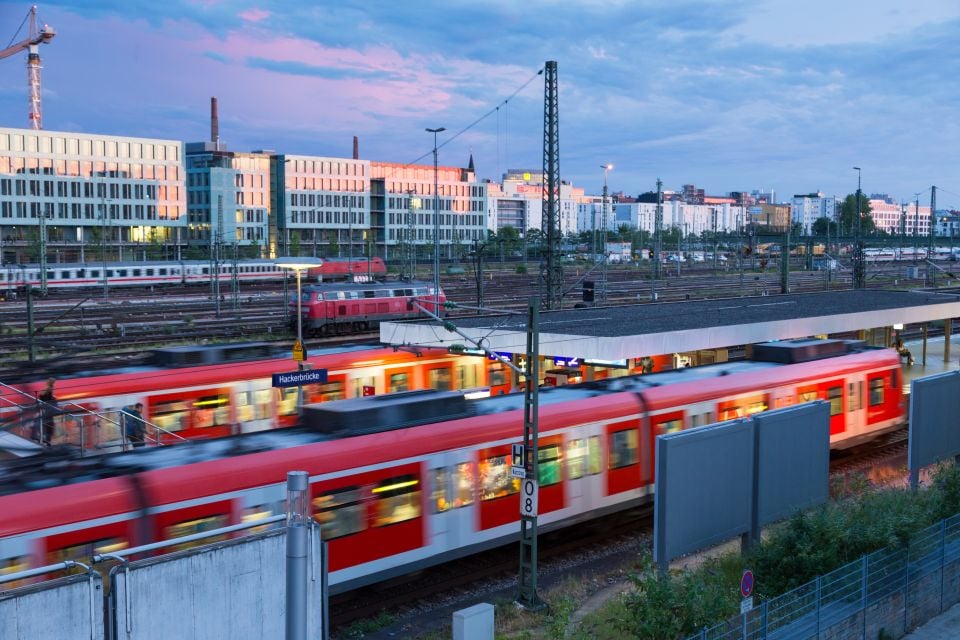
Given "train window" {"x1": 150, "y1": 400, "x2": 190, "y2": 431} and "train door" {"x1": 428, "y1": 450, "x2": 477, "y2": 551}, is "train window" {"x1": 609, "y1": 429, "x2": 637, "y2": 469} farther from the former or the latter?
"train window" {"x1": 150, "y1": 400, "x2": 190, "y2": 431}

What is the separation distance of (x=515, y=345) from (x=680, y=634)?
14.1m

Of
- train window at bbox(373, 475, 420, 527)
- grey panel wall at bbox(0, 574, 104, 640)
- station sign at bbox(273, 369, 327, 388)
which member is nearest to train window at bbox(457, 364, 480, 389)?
station sign at bbox(273, 369, 327, 388)

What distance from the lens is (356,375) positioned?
2348 cm

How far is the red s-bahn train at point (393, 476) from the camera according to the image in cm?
1203

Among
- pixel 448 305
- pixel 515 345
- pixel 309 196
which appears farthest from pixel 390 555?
pixel 309 196

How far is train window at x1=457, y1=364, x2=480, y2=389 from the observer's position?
1003 inches

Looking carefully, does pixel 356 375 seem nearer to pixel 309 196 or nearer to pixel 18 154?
pixel 18 154

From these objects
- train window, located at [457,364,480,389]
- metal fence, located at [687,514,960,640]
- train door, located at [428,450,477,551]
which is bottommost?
metal fence, located at [687,514,960,640]

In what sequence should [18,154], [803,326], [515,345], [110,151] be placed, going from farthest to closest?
[110,151] → [18,154] → [803,326] → [515,345]

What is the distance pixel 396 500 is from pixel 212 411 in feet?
25.4

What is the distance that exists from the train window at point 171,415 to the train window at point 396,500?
751cm

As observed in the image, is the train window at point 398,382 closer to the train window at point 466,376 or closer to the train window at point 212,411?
the train window at point 466,376

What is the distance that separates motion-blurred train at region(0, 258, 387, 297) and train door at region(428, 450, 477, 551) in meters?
44.7

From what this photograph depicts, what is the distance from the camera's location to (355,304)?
4925cm
